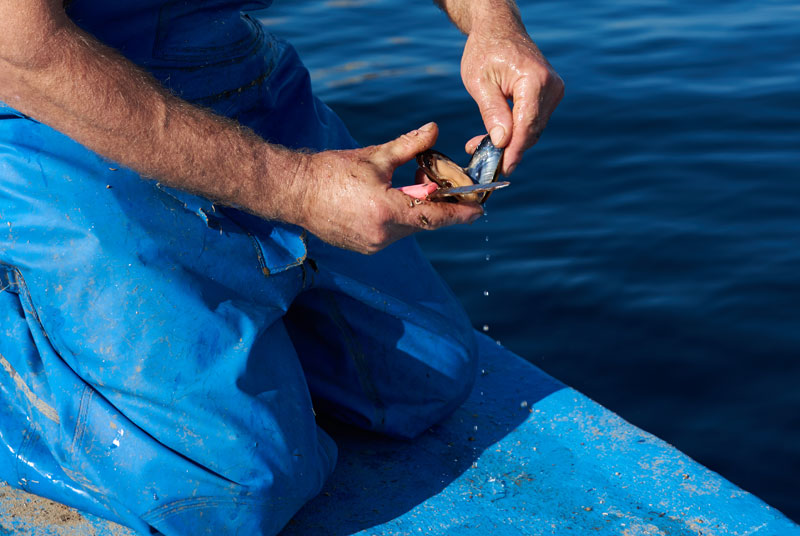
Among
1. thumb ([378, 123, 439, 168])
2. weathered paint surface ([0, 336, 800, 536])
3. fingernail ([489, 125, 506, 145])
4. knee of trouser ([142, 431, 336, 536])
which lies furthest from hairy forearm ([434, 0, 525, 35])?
knee of trouser ([142, 431, 336, 536])

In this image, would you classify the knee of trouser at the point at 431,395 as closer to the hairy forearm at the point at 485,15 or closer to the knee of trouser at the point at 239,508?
the knee of trouser at the point at 239,508

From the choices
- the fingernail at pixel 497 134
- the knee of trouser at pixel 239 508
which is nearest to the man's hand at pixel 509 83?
the fingernail at pixel 497 134

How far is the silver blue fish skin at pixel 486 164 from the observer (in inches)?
93.7

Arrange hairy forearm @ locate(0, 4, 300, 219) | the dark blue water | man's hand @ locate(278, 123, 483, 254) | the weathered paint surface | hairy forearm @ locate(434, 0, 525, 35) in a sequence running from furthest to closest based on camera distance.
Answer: the dark blue water → hairy forearm @ locate(434, 0, 525, 35) → the weathered paint surface → man's hand @ locate(278, 123, 483, 254) → hairy forearm @ locate(0, 4, 300, 219)

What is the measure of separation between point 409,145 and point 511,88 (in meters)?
0.45

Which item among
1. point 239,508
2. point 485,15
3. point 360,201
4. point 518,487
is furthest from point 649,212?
point 239,508

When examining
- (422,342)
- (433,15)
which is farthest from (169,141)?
(433,15)

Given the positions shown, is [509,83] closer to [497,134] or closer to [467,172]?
[497,134]

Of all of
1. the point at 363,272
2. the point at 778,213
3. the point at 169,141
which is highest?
the point at 169,141

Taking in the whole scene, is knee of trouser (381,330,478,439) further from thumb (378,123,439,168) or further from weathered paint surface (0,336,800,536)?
thumb (378,123,439,168)

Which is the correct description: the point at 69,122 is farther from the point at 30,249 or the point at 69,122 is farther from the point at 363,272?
the point at 363,272

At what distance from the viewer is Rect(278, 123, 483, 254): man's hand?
2.10 meters

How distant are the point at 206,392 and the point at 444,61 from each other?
5.03m

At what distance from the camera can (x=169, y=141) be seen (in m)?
2.04
